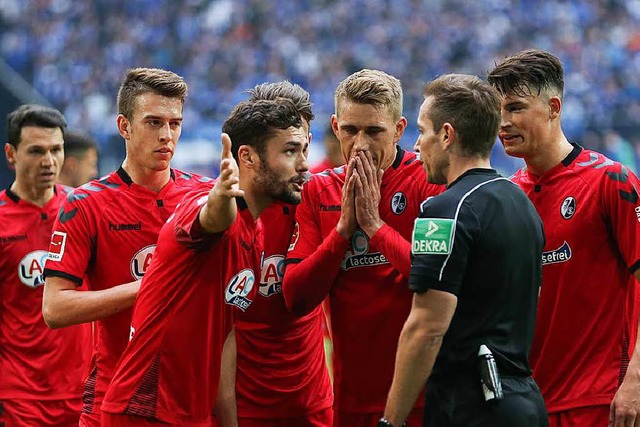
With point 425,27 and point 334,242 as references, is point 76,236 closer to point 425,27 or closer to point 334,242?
point 334,242

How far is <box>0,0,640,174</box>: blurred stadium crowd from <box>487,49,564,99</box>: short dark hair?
15359 mm

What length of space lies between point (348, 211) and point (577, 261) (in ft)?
3.83

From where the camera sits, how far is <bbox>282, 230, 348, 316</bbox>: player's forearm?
15.3 feet

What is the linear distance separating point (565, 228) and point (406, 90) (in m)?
16.9

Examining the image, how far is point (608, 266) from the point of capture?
4727 millimetres

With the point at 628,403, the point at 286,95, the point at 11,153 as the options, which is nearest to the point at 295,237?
the point at 286,95

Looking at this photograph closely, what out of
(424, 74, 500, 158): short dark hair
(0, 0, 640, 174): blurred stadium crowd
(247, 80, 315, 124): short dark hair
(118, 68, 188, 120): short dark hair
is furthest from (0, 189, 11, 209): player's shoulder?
(0, 0, 640, 174): blurred stadium crowd

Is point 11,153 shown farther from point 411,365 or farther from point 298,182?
point 411,365

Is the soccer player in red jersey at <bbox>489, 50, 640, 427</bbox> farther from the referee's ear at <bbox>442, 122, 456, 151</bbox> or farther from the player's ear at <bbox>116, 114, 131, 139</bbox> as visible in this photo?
the player's ear at <bbox>116, 114, 131, 139</bbox>

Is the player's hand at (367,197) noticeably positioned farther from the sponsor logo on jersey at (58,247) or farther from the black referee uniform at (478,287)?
the sponsor logo on jersey at (58,247)

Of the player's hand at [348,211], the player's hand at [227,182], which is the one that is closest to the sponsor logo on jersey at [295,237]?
the player's hand at [348,211]

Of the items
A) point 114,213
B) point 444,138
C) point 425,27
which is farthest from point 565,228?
point 425,27

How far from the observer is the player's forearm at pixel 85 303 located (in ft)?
16.2

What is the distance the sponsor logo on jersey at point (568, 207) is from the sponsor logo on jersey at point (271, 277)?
4.97 ft
